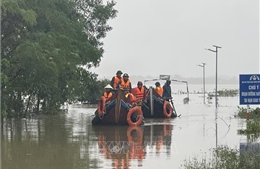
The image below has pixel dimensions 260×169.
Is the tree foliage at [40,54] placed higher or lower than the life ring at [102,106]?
higher

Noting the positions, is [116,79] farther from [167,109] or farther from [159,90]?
[159,90]

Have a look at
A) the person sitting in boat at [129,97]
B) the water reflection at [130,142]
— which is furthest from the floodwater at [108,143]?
the person sitting in boat at [129,97]

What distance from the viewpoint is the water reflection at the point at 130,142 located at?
11.7m

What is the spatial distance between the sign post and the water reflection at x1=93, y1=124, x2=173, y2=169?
235 centimetres

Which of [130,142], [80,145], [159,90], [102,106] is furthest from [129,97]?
[80,145]

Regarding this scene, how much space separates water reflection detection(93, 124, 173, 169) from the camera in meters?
11.7

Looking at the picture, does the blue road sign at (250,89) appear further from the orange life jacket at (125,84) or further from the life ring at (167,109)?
the life ring at (167,109)

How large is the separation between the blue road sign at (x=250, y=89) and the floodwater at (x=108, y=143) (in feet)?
4.08

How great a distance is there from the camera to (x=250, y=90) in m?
13.8

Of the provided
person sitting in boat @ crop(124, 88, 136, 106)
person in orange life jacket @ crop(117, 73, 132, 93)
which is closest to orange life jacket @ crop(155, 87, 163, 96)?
person in orange life jacket @ crop(117, 73, 132, 93)

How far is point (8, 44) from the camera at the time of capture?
814 inches

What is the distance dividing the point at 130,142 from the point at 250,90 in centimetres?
359

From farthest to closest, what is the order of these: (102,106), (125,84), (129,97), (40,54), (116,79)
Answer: (116,79) < (125,84) < (129,97) < (102,106) < (40,54)

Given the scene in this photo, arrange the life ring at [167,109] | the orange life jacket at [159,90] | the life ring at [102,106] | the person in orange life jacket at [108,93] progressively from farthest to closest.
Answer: the orange life jacket at [159,90] < the life ring at [167,109] < the person in orange life jacket at [108,93] < the life ring at [102,106]
